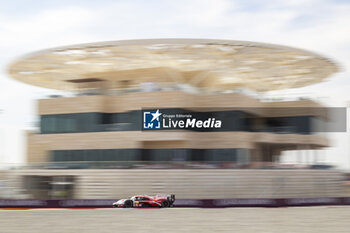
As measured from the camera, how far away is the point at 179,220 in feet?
109

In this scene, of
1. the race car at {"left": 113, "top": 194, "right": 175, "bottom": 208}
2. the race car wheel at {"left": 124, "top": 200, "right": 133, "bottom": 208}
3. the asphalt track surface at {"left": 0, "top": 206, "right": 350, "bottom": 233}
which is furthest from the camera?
the race car wheel at {"left": 124, "top": 200, "right": 133, "bottom": 208}

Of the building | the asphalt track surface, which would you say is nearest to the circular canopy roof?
the building

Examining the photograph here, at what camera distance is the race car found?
4403 cm

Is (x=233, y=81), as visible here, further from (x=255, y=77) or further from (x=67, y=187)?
(x=67, y=187)

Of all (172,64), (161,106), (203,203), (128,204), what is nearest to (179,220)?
(203,203)

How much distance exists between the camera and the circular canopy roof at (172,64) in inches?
2019

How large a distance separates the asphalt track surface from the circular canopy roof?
15685mm

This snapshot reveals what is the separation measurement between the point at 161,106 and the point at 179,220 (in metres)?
22.6

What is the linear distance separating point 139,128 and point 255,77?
16.0m

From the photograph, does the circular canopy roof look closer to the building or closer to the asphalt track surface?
the building

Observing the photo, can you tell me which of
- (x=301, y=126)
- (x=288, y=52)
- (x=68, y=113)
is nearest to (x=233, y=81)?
(x=301, y=126)

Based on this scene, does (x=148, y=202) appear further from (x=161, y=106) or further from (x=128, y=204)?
(x=161, y=106)

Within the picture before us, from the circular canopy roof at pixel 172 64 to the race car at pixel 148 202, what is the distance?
13.2 metres

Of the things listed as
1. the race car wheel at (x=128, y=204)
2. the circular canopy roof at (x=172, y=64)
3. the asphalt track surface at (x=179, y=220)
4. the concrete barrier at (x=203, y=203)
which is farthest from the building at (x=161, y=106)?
the asphalt track surface at (x=179, y=220)
